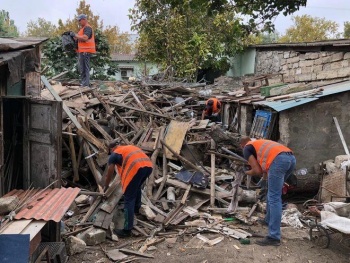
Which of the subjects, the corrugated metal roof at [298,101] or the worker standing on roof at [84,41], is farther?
the worker standing on roof at [84,41]

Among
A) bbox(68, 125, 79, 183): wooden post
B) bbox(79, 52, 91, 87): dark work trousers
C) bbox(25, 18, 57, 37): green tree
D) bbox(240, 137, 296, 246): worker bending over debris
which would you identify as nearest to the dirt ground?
bbox(240, 137, 296, 246): worker bending over debris

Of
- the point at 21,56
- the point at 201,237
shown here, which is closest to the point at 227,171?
the point at 201,237

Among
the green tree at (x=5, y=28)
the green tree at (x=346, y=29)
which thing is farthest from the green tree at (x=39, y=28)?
the green tree at (x=346, y=29)

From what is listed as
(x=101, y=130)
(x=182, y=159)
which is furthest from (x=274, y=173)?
(x=101, y=130)

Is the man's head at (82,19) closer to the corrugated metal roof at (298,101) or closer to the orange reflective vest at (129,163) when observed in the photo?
the corrugated metal roof at (298,101)

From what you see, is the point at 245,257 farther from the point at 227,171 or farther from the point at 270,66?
the point at 270,66

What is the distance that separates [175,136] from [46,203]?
16.4 ft

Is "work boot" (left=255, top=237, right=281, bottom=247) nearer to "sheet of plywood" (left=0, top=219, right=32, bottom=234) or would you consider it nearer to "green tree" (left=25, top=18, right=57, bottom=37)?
"sheet of plywood" (left=0, top=219, right=32, bottom=234)

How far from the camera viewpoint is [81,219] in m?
7.21

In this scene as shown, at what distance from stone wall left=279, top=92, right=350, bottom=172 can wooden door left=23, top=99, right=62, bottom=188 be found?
216 inches

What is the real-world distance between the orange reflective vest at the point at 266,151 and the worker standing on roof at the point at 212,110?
583 centimetres

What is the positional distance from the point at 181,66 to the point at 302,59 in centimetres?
824

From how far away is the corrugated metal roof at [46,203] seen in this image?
4.70 meters

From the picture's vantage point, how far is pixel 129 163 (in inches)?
262
